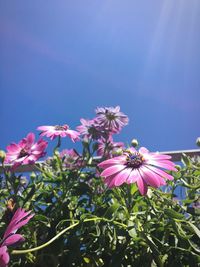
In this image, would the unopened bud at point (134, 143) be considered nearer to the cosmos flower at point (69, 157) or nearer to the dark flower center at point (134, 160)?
the cosmos flower at point (69, 157)

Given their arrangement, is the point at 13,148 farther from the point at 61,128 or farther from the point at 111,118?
the point at 111,118

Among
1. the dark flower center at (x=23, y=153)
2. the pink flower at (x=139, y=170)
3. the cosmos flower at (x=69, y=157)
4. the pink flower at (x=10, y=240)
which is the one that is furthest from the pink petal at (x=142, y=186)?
the cosmos flower at (x=69, y=157)

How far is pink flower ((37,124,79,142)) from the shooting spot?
2.82 feet

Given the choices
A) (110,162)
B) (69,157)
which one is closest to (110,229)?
(110,162)

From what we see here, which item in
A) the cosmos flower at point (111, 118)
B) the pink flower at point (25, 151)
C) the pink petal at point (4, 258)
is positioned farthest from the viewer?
the cosmos flower at point (111, 118)

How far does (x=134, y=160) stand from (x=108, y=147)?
11.6 inches

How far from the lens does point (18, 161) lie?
2.48 ft

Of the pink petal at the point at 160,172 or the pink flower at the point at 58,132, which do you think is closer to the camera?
the pink petal at the point at 160,172

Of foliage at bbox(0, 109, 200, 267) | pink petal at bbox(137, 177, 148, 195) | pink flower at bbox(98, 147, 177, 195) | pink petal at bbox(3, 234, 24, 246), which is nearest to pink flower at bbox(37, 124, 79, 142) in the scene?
foliage at bbox(0, 109, 200, 267)

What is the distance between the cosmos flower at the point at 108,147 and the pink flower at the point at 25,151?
181mm

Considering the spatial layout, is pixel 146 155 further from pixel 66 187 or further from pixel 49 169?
pixel 49 169

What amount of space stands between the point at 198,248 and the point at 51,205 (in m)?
0.28

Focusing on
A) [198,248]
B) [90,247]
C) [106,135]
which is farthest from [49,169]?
[198,248]

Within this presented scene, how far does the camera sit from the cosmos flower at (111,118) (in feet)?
3.22
